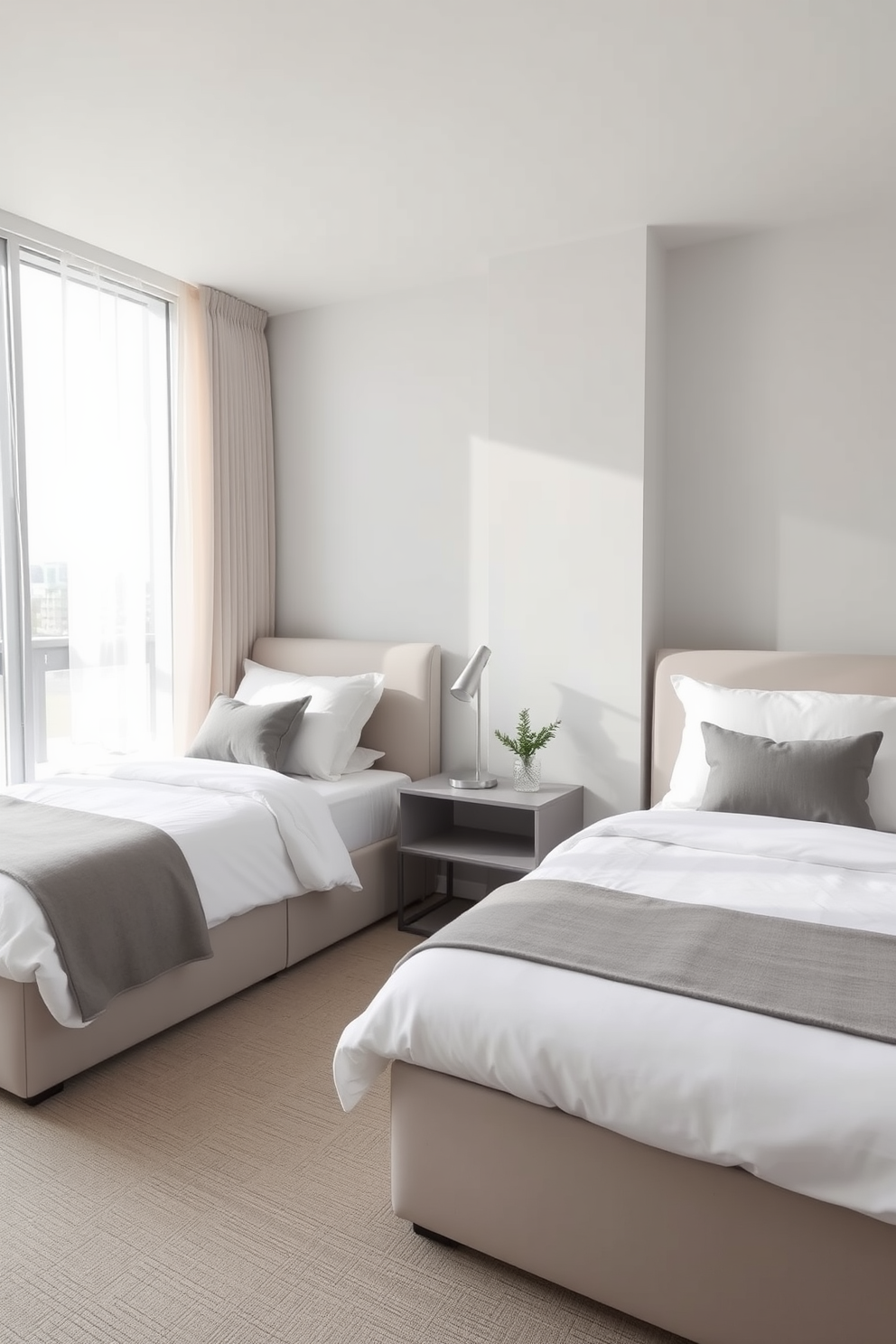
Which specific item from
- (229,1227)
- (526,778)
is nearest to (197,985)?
(229,1227)

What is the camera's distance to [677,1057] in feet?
4.79

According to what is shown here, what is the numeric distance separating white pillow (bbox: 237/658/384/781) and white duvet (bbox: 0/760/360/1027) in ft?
1.06

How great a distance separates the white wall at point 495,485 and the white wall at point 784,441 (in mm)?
325

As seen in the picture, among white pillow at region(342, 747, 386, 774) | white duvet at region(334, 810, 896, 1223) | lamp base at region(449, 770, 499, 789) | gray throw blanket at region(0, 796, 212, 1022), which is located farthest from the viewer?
white pillow at region(342, 747, 386, 774)

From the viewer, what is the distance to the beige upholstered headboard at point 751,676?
3084 mm

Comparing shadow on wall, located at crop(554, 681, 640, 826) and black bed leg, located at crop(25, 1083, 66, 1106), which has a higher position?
shadow on wall, located at crop(554, 681, 640, 826)

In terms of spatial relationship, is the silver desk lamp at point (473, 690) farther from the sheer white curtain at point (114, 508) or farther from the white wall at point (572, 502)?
the sheer white curtain at point (114, 508)

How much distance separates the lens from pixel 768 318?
11.1ft

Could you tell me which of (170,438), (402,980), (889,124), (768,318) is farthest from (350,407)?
(402,980)

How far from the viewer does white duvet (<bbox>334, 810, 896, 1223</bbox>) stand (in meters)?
1.33

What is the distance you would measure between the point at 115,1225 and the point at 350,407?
335cm

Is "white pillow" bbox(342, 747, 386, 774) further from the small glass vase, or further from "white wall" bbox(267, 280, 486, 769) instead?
the small glass vase

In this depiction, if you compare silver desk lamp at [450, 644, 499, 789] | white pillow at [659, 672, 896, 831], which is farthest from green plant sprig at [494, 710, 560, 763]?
white pillow at [659, 672, 896, 831]

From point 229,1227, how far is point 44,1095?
0.75m
